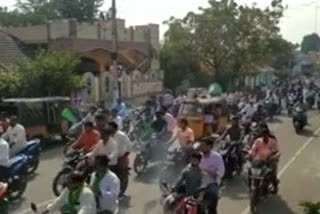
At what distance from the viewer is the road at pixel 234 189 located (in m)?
11.9

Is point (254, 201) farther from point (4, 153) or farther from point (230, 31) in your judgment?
point (230, 31)

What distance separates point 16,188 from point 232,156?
5139 millimetres

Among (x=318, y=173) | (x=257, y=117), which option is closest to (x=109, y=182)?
(x=318, y=173)

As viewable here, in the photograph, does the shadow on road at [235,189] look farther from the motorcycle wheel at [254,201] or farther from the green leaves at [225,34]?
the green leaves at [225,34]

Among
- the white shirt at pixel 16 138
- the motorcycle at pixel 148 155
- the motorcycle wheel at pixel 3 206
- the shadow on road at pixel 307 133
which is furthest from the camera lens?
the shadow on road at pixel 307 133

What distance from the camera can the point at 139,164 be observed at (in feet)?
49.1

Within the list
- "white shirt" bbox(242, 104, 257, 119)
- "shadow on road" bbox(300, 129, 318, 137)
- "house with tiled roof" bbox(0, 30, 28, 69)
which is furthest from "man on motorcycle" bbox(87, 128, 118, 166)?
"house with tiled roof" bbox(0, 30, 28, 69)

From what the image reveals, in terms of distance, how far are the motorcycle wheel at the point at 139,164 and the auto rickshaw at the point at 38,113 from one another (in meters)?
5.92

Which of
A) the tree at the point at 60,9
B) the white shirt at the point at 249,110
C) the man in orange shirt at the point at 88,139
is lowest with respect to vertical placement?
the white shirt at the point at 249,110

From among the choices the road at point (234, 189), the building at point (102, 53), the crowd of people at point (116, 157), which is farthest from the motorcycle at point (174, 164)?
the building at point (102, 53)

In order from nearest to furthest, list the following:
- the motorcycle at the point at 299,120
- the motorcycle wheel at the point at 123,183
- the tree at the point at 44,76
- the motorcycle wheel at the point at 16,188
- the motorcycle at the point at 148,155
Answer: the motorcycle wheel at the point at 16,188, the motorcycle wheel at the point at 123,183, the motorcycle at the point at 148,155, the tree at the point at 44,76, the motorcycle at the point at 299,120

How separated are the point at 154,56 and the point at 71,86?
24.5 meters

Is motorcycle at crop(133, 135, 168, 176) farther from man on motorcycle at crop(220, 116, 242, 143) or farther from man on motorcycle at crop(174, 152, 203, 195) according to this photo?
man on motorcycle at crop(174, 152, 203, 195)

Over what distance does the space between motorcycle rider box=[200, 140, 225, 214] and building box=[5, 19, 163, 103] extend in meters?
25.3
